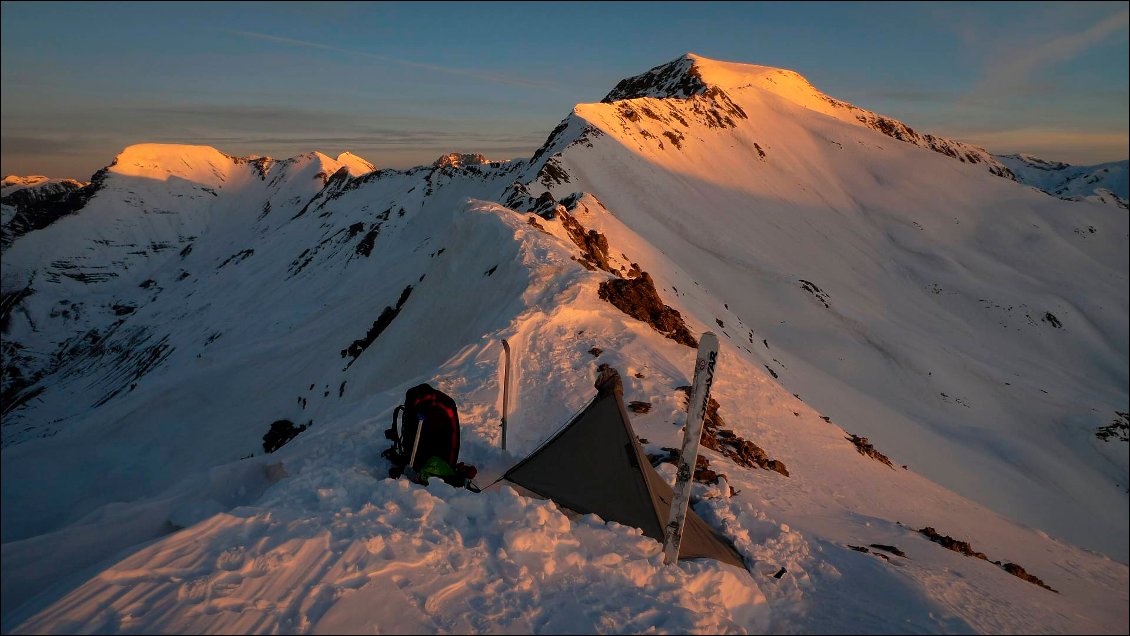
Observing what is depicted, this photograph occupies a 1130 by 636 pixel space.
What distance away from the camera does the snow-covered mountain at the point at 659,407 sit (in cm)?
516

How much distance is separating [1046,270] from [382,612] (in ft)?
264

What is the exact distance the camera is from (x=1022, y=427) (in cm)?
3384

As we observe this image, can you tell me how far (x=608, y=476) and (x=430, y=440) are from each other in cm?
228

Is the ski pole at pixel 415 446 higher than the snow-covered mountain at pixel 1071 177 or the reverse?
the reverse

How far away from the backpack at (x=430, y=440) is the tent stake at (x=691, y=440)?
259 centimetres

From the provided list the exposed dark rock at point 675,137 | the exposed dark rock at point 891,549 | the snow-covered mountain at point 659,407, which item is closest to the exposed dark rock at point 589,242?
the snow-covered mountain at point 659,407

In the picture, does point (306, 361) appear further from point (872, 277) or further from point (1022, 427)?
point (872, 277)

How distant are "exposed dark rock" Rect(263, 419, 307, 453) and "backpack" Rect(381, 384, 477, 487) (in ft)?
67.6

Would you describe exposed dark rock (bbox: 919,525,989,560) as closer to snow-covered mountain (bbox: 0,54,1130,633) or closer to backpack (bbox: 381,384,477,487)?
snow-covered mountain (bbox: 0,54,1130,633)

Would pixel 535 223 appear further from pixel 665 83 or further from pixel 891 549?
pixel 665 83

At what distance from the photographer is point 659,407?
39.8ft

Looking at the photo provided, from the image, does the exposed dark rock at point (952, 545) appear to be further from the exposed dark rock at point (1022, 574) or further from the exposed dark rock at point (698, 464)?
the exposed dark rock at point (698, 464)

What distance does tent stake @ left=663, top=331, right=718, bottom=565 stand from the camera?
5598 mm

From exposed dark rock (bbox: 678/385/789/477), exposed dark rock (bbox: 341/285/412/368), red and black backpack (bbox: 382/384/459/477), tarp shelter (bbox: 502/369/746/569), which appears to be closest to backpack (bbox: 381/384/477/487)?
red and black backpack (bbox: 382/384/459/477)
